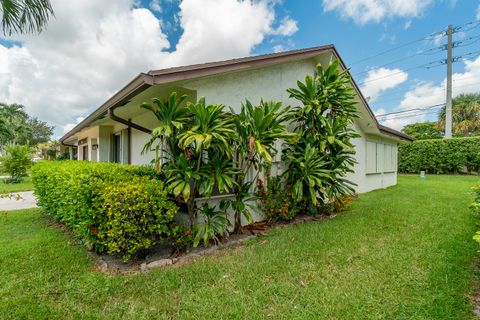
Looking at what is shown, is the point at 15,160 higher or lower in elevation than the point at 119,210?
higher

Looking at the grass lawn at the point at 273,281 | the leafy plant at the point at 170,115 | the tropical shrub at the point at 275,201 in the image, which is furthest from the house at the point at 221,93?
the grass lawn at the point at 273,281

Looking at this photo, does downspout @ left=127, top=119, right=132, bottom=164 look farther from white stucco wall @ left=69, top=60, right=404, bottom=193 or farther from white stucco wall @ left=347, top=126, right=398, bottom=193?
white stucco wall @ left=347, top=126, right=398, bottom=193

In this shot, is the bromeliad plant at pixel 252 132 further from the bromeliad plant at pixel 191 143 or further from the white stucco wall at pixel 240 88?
the white stucco wall at pixel 240 88

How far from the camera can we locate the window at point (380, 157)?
1125 cm

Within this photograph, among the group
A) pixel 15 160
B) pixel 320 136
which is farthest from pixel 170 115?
pixel 15 160

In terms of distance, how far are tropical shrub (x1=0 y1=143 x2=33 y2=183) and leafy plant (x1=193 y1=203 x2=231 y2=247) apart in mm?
15430

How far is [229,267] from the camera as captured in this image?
141 inches

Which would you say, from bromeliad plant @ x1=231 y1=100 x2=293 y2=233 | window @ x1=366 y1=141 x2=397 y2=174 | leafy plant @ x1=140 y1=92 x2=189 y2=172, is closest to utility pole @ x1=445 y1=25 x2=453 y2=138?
window @ x1=366 y1=141 x2=397 y2=174

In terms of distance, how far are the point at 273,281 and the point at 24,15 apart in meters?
5.57

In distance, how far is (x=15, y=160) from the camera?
556 inches

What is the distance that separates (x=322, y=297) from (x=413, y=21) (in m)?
20.4

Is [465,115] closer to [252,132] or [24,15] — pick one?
[252,132]

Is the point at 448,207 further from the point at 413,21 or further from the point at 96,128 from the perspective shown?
the point at 413,21

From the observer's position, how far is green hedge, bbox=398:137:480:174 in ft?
58.2
